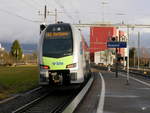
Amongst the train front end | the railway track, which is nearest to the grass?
the railway track

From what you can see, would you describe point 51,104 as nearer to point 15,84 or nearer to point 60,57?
point 60,57

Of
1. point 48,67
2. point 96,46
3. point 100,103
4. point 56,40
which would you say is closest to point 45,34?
point 56,40

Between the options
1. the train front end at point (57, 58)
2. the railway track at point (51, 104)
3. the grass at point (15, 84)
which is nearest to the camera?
the railway track at point (51, 104)

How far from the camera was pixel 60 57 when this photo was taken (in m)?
18.0

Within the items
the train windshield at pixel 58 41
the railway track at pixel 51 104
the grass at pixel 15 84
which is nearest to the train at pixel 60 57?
the train windshield at pixel 58 41

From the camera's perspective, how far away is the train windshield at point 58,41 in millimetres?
18219

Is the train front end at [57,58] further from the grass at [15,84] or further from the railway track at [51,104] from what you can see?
the grass at [15,84]

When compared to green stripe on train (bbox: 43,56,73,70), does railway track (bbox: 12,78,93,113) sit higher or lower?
lower

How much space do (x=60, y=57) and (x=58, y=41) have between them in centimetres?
103

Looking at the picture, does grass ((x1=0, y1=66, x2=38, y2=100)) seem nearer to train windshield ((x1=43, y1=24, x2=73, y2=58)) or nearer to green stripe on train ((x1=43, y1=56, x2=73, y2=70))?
green stripe on train ((x1=43, y1=56, x2=73, y2=70))

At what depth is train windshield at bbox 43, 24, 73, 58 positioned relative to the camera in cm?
1822

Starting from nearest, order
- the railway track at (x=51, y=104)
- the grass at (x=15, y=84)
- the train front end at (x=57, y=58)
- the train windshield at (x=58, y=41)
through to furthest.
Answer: the railway track at (x=51, y=104) → the train front end at (x=57, y=58) → the train windshield at (x=58, y=41) → the grass at (x=15, y=84)

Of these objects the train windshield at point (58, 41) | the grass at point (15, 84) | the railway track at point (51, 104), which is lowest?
the railway track at point (51, 104)

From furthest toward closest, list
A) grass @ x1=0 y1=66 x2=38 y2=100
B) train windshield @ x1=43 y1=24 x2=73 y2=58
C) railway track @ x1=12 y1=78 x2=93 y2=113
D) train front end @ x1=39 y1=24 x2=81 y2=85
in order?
1. grass @ x1=0 y1=66 x2=38 y2=100
2. train windshield @ x1=43 y1=24 x2=73 y2=58
3. train front end @ x1=39 y1=24 x2=81 y2=85
4. railway track @ x1=12 y1=78 x2=93 y2=113
